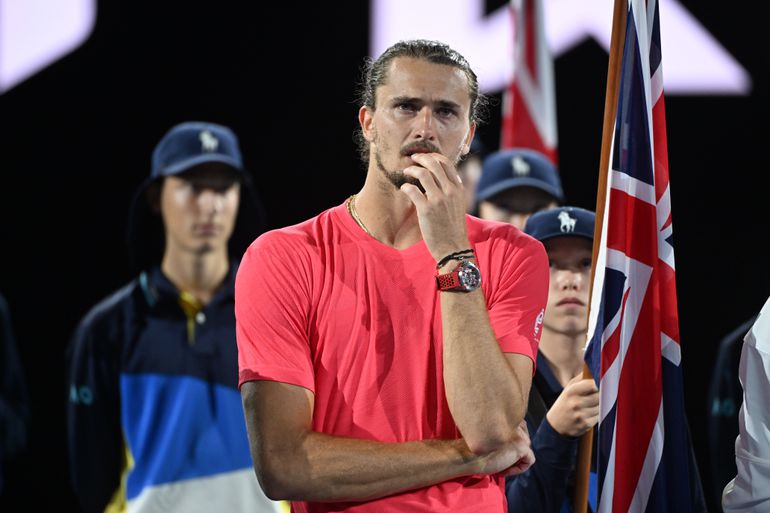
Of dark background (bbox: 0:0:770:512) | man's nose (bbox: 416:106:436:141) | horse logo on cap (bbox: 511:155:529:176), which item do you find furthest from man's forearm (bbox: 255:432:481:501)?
dark background (bbox: 0:0:770:512)

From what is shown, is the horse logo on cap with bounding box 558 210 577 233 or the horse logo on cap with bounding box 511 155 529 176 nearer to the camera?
the horse logo on cap with bounding box 558 210 577 233

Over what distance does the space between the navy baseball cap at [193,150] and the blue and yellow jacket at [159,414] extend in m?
0.63

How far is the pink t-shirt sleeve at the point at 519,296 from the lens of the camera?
238cm

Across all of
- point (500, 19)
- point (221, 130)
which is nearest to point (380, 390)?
point (221, 130)

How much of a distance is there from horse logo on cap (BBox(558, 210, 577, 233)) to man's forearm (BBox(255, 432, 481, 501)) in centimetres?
132

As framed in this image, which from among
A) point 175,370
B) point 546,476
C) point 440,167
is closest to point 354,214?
point 440,167

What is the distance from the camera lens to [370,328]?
7.71 ft

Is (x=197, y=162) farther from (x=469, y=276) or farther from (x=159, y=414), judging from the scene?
(x=469, y=276)

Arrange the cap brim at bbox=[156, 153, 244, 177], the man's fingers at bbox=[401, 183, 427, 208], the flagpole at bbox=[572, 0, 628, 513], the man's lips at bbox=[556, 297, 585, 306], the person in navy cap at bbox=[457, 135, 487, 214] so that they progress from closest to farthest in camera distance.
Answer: the man's fingers at bbox=[401, 183, 427, 208] < the flagpole at bbox=[572, 0, 628, 513] < the man's lips at bbox=[556, 297, 585, 306] < the cap brim at bbox=[156, 153, 244, 177] < the person in navy cap at bbox=[457, 135, 487, 214]

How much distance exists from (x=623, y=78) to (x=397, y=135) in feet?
2.14

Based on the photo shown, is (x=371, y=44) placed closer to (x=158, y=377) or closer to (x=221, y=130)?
(x=221, y=130)

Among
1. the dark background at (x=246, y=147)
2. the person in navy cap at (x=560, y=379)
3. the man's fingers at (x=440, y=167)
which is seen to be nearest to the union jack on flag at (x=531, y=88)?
the dark background at (x=246, y=147)

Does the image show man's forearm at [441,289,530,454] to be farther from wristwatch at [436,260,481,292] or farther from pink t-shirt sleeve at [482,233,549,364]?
pink t-shirt sleeve at [482,233,549,364]

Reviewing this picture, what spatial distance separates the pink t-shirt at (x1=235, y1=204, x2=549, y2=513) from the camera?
229cm
